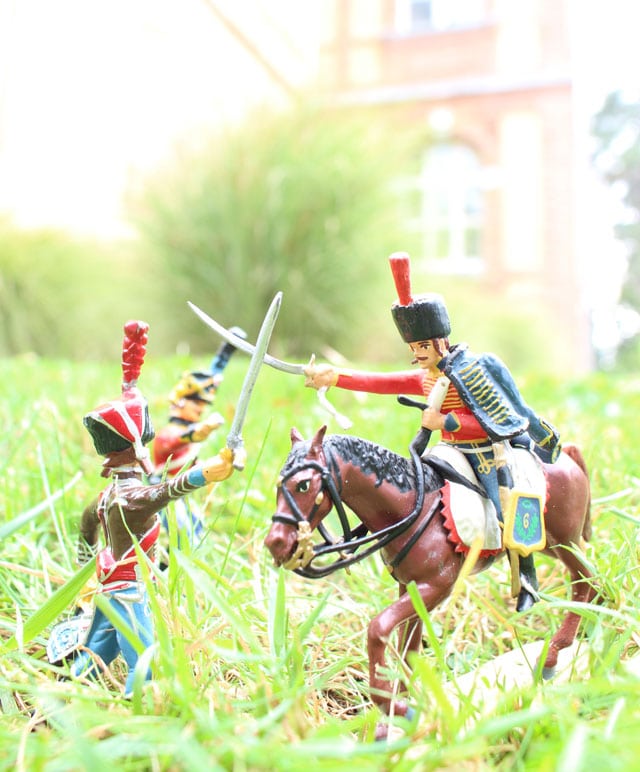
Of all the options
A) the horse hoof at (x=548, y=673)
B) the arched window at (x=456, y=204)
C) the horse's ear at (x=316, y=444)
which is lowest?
the horse hoof at (x=548, y=673)

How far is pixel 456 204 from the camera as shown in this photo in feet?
35.0

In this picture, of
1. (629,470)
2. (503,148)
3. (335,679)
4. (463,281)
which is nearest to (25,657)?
(335,679)

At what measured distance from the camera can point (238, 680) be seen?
3.67 ft

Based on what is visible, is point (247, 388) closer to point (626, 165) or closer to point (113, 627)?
point (113, 627)

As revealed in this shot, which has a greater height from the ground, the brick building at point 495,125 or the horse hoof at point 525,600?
the brick building at point 495,125

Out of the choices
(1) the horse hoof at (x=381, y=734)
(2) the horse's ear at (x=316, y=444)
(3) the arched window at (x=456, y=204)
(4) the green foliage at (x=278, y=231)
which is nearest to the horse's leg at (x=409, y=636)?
(1) the horse hoof at (x=381, y=734)

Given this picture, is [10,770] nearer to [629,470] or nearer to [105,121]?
[629,470]

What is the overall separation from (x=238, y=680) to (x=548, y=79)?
36.3 feet

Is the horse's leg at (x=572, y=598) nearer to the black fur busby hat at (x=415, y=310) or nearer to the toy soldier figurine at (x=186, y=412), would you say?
the black fur busby hat at (x=415, y=310)

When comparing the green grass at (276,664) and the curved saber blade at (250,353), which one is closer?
the green grass at (276,664)

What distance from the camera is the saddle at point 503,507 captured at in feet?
3.57

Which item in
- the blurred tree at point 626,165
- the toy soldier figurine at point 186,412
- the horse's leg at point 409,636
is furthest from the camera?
the blurred tree at point 626,165

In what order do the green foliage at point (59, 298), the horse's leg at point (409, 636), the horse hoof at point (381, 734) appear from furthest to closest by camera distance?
the green foliage at point (59, 298) → the horse's leg at point (409, 636) → the horse hoof at point (381, 734)

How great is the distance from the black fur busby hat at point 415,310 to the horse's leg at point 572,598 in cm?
43
